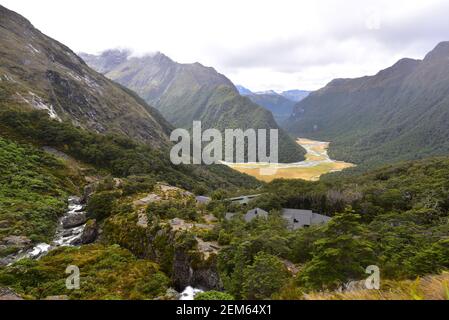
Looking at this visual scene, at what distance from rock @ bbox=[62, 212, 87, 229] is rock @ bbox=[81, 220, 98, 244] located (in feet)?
13.1

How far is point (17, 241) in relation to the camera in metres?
32.7

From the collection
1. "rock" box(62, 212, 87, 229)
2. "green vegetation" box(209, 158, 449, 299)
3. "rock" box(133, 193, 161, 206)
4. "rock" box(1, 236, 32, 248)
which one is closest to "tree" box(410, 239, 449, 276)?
"green vegetation" box(209, 158, 449, 299)

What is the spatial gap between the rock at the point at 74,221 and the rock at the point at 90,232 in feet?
13.1

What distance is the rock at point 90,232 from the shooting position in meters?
37.6

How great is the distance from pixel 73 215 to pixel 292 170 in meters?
157

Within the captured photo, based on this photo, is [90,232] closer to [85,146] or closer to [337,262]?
[337,262]

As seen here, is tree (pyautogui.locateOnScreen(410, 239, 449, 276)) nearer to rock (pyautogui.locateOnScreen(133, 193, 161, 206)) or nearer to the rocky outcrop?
the rocky outcrop

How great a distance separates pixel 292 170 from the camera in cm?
18788

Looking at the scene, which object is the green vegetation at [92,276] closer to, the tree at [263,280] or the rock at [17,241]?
the rock at [17,241]

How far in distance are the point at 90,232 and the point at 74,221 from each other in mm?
5472

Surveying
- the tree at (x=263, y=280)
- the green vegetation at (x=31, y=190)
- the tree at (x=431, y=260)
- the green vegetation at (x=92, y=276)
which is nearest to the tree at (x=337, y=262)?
the tree at (x=263, y=280)

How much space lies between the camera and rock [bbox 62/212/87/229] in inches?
1644

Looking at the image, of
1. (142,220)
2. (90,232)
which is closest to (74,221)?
(90,232)

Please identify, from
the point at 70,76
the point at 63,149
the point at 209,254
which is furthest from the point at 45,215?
the point at 70,76
